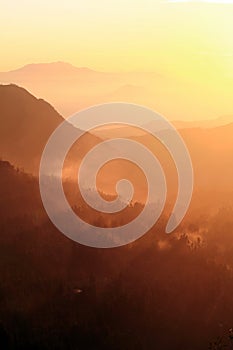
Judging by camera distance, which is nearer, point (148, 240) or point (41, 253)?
point (41, 253)

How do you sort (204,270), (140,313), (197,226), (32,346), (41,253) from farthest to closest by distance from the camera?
1. (197,226)
2. (204,270)
3. (41,253)
4. (140,313)
5. (32,346)

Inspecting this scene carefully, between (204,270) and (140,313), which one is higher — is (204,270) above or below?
above

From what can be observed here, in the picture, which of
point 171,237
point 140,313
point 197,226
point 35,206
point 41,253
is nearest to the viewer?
point 140,313

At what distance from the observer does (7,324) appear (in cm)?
7819

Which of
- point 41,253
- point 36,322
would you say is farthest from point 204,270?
point 36,322

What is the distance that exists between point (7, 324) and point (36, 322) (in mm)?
3885

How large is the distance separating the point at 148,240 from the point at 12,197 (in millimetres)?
26492

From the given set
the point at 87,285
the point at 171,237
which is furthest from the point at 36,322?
the point at 171,237

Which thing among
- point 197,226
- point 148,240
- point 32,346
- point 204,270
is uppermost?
point 197,226

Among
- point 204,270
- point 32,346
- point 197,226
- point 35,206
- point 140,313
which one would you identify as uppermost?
point 197,226

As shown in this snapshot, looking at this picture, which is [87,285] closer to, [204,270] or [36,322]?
[36,322]

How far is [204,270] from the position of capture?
342 feet

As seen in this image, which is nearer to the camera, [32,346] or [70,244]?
[32,346]

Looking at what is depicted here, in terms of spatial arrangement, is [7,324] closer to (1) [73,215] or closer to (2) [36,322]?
(2) [36,322]
